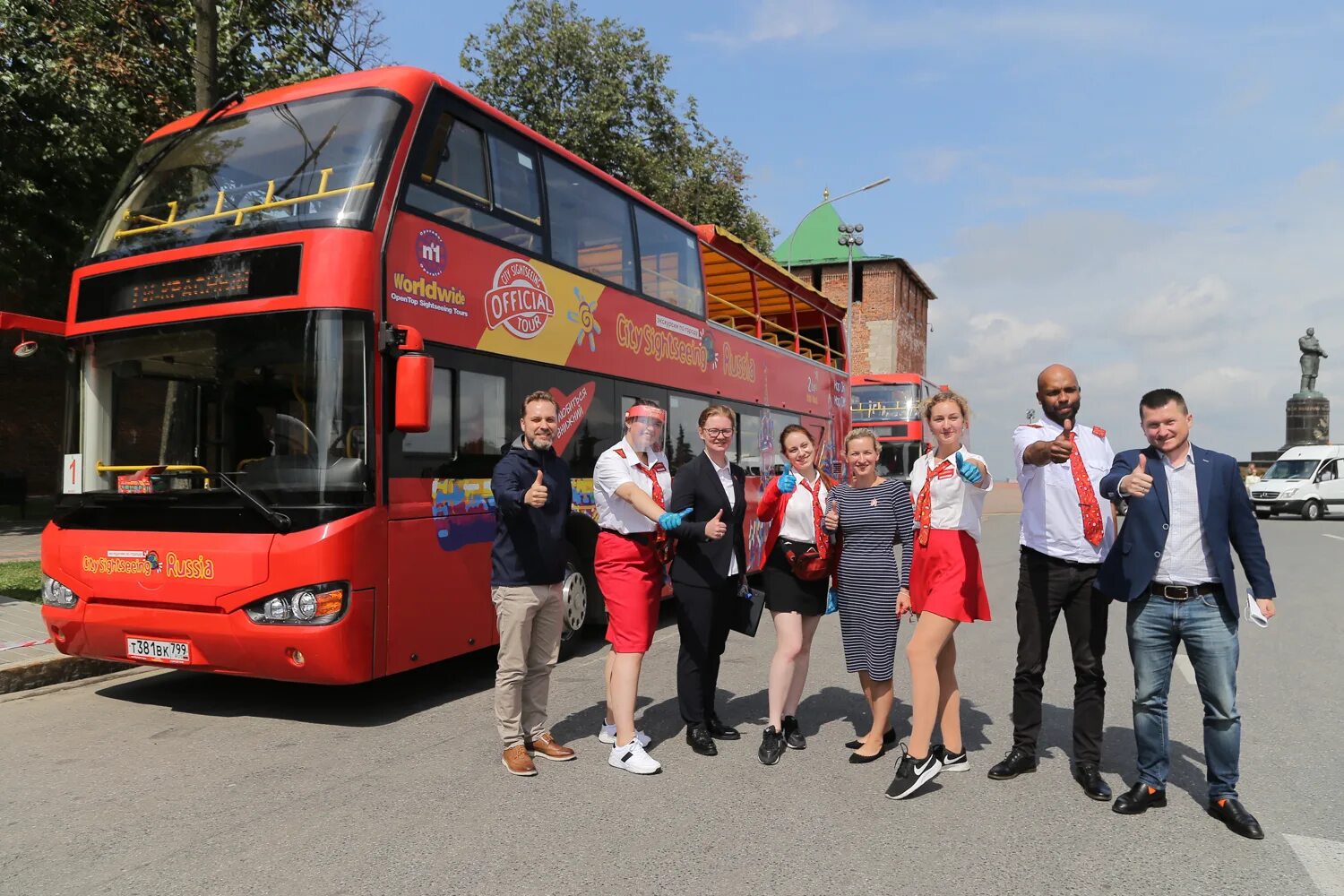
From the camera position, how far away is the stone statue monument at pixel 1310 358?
1764 inches

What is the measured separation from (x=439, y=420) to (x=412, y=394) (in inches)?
34.5

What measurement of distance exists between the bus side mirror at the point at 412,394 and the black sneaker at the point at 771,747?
8.11ft

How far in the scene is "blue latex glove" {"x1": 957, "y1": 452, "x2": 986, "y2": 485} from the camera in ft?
14.6

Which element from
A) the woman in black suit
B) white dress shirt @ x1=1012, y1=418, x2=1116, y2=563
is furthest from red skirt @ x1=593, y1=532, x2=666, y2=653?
white dress shirt @ x1=1012, y1=418, x2=1116, y2=563

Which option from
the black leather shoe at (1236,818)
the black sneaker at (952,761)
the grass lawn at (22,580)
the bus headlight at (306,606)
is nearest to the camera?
the black leather shoe at (1236,818)

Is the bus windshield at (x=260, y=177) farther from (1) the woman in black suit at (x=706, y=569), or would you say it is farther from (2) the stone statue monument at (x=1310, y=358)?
(2) the stone statue monument at (x=1310, y=358)

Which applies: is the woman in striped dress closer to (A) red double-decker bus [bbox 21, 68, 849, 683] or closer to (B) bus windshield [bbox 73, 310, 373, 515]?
(A) red double-decker bus [bbox 21, 68, 849, 683]

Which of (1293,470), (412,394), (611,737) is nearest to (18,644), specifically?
(412,394)

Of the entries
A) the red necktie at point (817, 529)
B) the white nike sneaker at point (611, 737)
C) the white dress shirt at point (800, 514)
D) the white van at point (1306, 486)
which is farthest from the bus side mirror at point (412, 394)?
the white van at point (1306, 486)

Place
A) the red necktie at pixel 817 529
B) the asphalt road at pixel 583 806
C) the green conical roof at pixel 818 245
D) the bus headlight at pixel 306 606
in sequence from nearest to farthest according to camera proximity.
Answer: the asphalt road at pixel 583 806, the red necktie at pixel 817 529, the bus headlight at pixel 306 606, the green conical roof at pixel 818 245

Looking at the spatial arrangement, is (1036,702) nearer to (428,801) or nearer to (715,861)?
(715,861)

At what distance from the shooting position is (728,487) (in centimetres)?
514

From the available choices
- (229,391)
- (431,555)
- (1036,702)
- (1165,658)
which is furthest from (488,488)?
(1165,658)

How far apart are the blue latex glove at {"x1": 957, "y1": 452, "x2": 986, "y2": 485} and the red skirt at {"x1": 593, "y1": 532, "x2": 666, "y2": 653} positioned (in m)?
1.58
